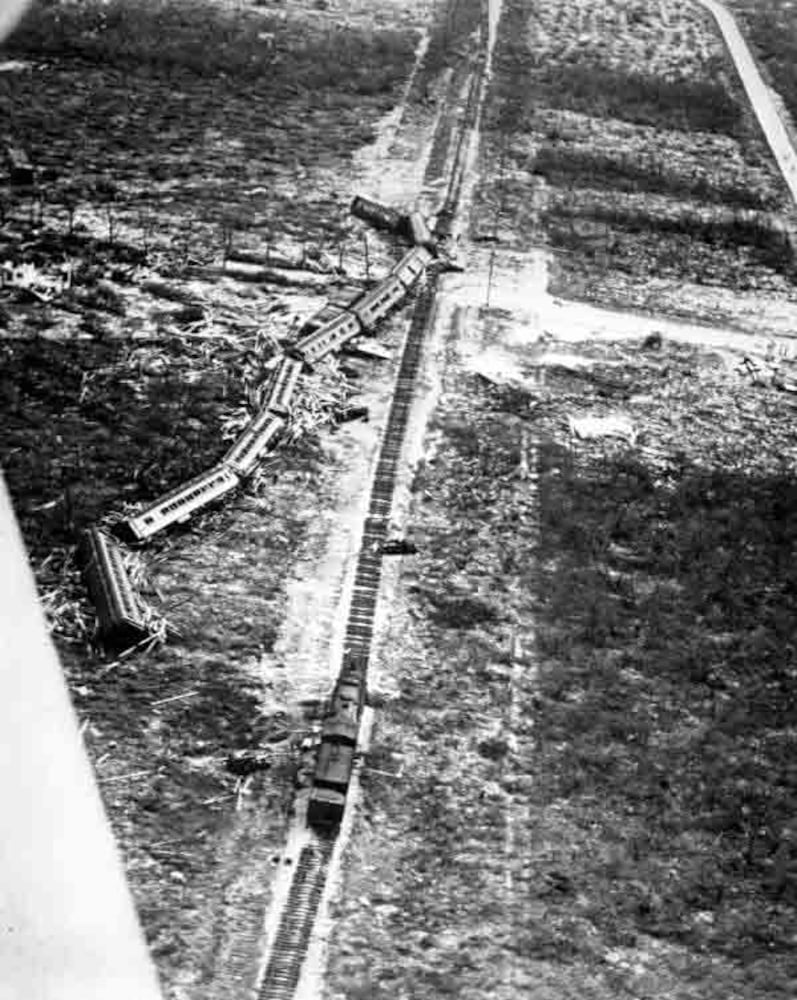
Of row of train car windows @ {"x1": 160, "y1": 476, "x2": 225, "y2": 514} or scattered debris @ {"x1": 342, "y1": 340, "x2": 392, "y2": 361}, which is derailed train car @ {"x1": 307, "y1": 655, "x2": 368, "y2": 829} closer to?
row of train car windows @ {"x1": 160, "y1": 476, "x2": 225, "y2": 514}

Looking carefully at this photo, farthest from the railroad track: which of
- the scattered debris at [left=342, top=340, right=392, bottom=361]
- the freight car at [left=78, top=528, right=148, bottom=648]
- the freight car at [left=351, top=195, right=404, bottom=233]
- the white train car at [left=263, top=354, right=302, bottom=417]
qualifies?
the freight car at [left=78, top=528, right=148, bottom=648]

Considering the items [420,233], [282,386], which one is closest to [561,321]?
[420,233]

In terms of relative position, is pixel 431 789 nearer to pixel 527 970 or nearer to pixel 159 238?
pixel 527 970

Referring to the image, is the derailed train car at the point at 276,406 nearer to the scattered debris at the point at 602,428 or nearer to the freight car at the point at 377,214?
the freight car at the point at 377,214

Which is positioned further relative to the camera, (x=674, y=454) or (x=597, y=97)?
(x=597, y=97)

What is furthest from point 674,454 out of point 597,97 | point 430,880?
point 597,97

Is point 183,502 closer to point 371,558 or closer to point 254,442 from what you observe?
point 254,442
